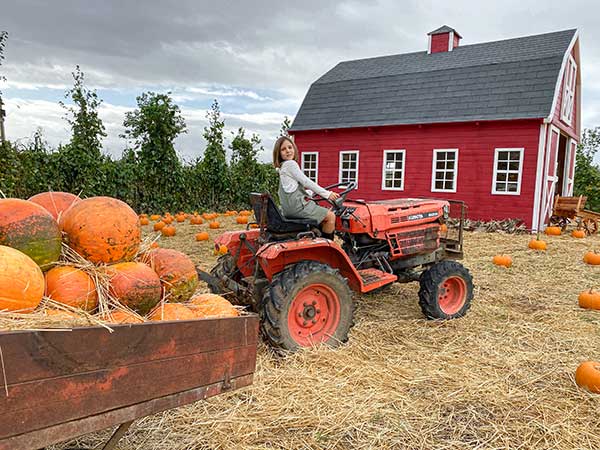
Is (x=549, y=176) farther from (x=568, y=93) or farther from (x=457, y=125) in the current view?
(x=568, y=93)

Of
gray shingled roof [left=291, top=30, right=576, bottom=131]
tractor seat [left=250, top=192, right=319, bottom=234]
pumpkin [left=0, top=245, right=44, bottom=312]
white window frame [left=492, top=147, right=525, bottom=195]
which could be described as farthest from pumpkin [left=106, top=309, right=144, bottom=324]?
white window frame [left=492, top=147, right=525, bottom=195]

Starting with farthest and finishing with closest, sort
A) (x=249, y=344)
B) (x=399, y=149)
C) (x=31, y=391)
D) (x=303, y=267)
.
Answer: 1. (x=399, y=149)
2. (x=303, y=267)
3. (x=249, y=344)
4. (x=31, y=391)

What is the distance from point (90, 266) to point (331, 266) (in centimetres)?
233

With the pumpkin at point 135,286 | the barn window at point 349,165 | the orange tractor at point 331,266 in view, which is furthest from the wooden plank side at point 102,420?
the barn window at point 349,165

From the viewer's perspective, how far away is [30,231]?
160cm

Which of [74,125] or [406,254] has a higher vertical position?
[74,125]

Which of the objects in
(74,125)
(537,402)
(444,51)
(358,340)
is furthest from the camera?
(444,51)

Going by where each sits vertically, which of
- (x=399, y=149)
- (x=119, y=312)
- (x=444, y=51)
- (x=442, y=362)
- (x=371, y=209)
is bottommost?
(x=442, y=362)

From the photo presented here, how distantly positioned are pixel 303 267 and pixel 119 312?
6.10 ft

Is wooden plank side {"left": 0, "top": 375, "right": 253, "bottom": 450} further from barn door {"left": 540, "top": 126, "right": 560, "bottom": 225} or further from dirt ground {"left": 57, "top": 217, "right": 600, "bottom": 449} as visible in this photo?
barn door {"left": 540, "top": 126, "right": 560, "bottom": 225}

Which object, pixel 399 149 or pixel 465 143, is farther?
pixel 399 149

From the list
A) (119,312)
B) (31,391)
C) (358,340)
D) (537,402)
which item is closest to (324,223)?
(358,340)

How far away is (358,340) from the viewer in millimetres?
3812

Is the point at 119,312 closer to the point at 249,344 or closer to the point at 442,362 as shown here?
the point at 249,344
